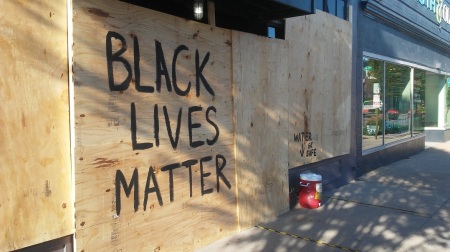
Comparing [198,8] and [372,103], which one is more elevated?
[198,8]

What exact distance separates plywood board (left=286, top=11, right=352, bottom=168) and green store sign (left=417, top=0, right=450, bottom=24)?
19.8ft

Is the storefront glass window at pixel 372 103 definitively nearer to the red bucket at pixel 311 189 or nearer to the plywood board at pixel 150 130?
the red bucket at pixel 311 189

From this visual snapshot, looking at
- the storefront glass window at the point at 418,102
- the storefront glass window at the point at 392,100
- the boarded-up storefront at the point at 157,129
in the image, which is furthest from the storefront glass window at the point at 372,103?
the storefront glass window at the point at 418,102

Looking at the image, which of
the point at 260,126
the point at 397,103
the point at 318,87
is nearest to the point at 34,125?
the point at 260,126

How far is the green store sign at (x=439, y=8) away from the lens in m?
11.1

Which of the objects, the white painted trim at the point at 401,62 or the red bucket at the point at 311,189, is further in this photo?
the white painted trim at the point at 401,62

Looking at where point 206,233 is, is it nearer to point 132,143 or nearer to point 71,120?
point 132,143

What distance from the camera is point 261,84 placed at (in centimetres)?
465

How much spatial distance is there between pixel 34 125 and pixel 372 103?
7.27 metres

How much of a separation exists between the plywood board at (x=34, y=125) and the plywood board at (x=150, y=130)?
14 centimetres

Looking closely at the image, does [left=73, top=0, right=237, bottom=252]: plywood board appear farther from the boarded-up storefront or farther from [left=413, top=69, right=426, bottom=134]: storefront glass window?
[left=413, top=69, right=426, bottom=134]: storefront glass window

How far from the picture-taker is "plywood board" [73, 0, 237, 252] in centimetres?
298

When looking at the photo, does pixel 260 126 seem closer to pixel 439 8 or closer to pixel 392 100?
pixel 392 100

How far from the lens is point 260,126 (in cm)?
464
